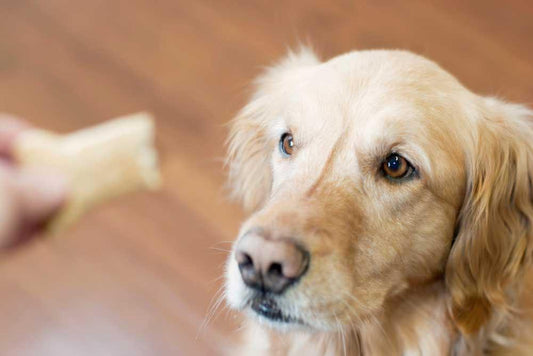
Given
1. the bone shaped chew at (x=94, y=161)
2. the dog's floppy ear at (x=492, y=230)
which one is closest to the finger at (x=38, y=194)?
the bone shaped chew at (x=94, y=161)

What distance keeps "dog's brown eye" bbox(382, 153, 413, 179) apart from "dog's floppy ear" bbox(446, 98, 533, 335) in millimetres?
185

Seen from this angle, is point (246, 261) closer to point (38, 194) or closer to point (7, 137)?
point (38, 194)

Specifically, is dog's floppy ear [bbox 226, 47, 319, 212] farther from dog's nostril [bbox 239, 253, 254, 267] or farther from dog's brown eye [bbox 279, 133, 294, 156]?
dog's nostril [bbox 239, 253, 254, 267]

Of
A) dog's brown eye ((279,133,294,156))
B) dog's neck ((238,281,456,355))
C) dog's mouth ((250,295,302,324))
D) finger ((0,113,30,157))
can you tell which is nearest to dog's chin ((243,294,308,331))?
dog's mouth ((250,295,302,324))

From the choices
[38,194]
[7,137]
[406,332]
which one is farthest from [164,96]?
[38,194]

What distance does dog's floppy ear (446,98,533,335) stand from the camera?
154cm

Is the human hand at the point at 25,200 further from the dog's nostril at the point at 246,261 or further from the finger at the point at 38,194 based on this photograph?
the dog's nostril at the point at 246,261

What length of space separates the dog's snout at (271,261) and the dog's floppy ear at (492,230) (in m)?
0.47

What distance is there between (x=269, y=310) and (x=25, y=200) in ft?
1.88

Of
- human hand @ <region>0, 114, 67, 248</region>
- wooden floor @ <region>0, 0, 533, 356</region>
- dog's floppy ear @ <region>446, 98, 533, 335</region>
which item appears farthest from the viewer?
wooden floor @ <region>0, 0, 533, 356</region>

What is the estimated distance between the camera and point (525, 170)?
5.18 feet

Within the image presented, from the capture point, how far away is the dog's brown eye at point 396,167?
4.80 feet

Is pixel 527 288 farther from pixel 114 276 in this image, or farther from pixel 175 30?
pixel 175 30

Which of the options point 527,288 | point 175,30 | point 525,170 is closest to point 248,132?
point 525,170
